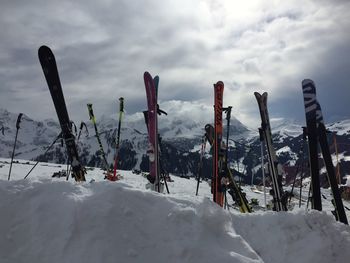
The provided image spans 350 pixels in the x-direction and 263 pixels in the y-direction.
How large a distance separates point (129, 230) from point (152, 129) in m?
8.51

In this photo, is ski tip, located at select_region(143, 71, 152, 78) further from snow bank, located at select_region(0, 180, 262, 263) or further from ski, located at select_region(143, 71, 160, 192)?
snow bank, located at select_region(0, 180, 262, 263)

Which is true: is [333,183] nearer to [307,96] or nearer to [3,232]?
[307,96]

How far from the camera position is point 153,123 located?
14.5 metres

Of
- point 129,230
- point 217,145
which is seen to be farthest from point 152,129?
point 129,230

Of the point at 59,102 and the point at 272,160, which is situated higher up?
the point at 59,102

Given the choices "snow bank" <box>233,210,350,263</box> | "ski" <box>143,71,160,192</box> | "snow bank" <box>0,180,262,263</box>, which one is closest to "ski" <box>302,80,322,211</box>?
"ski" <box>143,71,160,192</box>

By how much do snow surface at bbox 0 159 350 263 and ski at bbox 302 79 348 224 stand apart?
556 centimetres

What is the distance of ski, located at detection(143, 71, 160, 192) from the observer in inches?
555

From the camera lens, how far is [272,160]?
14.2 meters

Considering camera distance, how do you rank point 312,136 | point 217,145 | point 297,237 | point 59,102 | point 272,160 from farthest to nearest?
point 59,102 → point 217,145 → point 272,160 → point 312,136 → point 297,237

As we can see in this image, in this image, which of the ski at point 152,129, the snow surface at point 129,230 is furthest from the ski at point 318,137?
the snow surface at point 129,230

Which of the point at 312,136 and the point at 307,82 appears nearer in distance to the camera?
the point at 312,136

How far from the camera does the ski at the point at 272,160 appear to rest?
13.7 m

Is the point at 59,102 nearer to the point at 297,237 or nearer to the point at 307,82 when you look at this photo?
the point at 307,82
